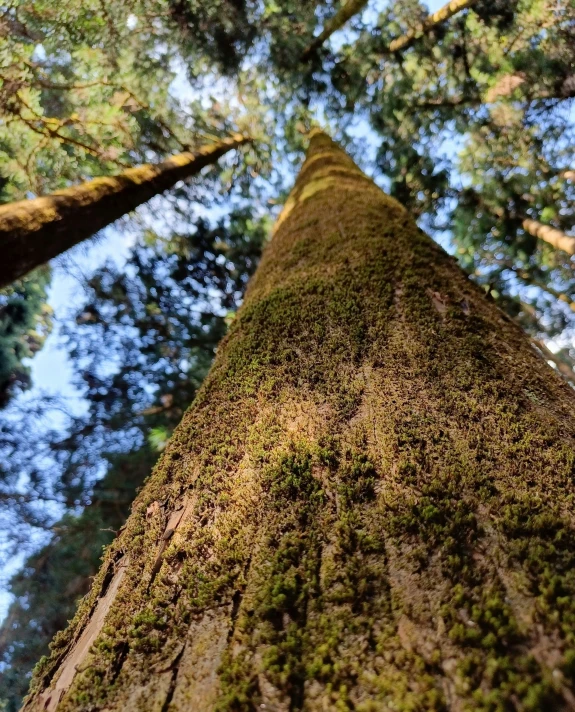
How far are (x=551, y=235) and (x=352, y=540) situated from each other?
10.2m

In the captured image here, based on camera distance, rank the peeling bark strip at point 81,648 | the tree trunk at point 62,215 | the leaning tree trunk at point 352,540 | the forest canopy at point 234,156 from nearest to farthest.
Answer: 1. the leaning tree trunk at point 352,540
2. the peeling bark strip at point 81,648
3. the tree trunk at point 62,215
4. the forest canopy at point 234,156

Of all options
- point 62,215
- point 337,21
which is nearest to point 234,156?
point 337,21

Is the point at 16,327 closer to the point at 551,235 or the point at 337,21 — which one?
the point at 337,21

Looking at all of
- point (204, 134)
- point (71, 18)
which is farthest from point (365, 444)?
point (204, 134)

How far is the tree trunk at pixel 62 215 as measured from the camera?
10.2 ft

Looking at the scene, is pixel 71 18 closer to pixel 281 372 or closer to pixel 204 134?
pixel 204 134

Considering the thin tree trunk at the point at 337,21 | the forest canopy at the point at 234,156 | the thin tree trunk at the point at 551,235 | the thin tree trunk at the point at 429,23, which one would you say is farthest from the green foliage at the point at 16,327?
the thin tree trunk at the point at 551,235

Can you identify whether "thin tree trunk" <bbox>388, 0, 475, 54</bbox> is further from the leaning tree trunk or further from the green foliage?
the green foliage

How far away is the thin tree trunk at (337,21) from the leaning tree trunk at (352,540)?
30.9 feet

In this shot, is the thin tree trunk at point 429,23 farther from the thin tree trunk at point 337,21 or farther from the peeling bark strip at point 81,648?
the peeling bark strip at point 81,648

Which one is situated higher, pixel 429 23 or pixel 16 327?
pixel 429 23

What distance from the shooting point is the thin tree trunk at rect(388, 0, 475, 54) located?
8.52 metres

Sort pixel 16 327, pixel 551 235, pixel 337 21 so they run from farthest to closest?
pixel 16 327, pixel 551 235, pixel 337 21

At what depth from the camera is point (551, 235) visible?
924 cm
